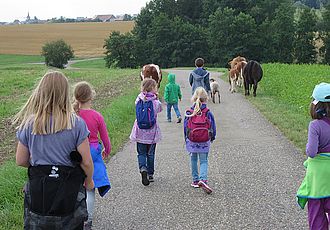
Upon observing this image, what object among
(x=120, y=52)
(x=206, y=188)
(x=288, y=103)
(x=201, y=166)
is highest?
(x=201, y=166)

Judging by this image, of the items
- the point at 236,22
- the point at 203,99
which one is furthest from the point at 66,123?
the point at 236,22

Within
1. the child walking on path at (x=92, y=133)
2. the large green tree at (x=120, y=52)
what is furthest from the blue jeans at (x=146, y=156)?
the large green tree at (x=120, y=52)

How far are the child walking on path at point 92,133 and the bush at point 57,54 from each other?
78.9 metres

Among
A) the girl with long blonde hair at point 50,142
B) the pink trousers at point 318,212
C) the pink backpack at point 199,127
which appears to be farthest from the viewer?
the pink backpack at point 199,127

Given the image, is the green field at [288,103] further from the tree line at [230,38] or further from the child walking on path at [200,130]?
the tree line at [230,38]

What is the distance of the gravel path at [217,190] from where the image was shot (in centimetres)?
620

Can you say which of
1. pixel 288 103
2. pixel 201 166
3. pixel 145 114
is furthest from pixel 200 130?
pixel 288 103

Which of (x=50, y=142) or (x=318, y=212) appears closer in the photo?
(x=50, y=142)

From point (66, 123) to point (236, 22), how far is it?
229 feet

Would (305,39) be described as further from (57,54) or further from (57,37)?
(57,37)

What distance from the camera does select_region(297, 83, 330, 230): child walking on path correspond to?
4828mm

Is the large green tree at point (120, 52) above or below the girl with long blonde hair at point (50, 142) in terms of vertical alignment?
below

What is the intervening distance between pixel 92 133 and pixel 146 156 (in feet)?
7.20

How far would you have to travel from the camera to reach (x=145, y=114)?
7.87 m
